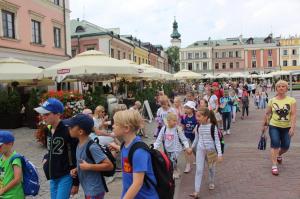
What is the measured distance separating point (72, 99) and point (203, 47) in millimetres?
93087

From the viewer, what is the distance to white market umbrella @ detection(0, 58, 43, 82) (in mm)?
14297

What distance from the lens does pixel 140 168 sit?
2865 mm

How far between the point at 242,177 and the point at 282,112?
4.93 feet

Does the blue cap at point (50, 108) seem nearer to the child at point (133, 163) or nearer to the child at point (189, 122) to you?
the child at point (133, 163)

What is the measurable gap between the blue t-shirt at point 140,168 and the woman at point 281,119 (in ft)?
15.9

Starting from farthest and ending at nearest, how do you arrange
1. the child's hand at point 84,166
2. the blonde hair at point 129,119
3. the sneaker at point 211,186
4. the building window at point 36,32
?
the building window at point 36,32 → the sneaker at point 211,186 → the child's hand at point 84,166 → the blonde hair at point 129,119

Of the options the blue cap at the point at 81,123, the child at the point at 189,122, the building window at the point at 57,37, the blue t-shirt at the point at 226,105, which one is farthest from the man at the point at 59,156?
the building window at the point at 57,37

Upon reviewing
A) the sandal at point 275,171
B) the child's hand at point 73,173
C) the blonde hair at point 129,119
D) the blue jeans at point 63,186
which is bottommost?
the sandal at point 275,171

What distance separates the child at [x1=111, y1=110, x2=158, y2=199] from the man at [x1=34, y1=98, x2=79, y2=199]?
953 mm

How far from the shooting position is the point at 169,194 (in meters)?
3.02

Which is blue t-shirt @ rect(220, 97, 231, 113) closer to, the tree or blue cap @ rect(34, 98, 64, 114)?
blue cap @ rect(34, 98, 64, 114)

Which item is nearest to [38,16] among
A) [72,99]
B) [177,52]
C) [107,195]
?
[72,99]

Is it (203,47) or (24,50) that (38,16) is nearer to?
(24,50)

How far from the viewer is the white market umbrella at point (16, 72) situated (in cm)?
1430
